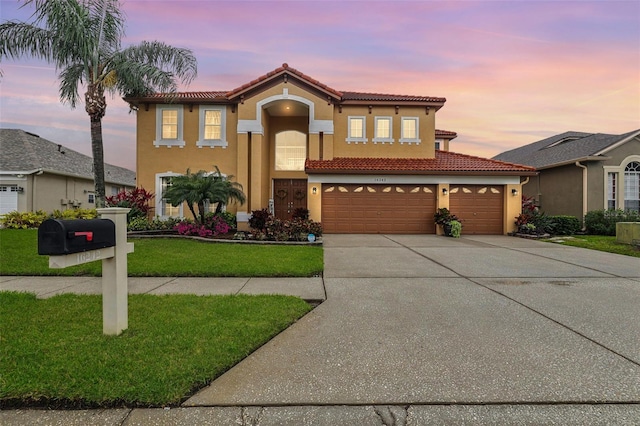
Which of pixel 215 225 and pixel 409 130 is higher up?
pixel 409 130

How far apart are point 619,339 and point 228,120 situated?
1568 centimetres

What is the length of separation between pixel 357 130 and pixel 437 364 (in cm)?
1427

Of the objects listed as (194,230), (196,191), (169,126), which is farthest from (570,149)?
(169,126)

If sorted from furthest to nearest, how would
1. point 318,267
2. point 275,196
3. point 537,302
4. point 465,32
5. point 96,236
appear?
point 275,196, point 465,32, point 318,267, point 537,302, point 96,236

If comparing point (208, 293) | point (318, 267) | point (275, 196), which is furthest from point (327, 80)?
point (208, 293)

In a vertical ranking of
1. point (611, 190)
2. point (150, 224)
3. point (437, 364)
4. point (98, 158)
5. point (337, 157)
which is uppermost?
point (337, 157)

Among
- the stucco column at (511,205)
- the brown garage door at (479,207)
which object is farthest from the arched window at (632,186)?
the brown garage door at (479,207)

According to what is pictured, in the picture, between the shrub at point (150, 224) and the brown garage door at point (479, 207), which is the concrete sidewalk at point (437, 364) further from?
the brown garage door at point (479, 207)

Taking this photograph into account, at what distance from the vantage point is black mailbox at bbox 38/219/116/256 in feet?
8.35

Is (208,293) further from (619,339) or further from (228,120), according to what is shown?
(228,120)

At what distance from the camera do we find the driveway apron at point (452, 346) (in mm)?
2393

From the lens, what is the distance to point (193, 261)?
290 inches

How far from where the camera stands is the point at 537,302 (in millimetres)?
4711

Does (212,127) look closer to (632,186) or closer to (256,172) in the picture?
(256,172)
